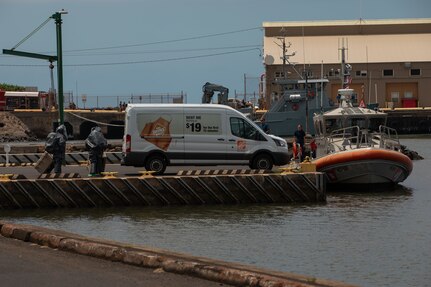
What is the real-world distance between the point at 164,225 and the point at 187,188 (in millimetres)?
2860

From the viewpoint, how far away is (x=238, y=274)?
397 inches

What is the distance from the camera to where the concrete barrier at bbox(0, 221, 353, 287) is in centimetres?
982

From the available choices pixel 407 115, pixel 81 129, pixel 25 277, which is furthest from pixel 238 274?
pixel 407 115

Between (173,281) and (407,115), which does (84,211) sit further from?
(407,115)

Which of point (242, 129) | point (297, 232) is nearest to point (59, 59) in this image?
point (242, 129)

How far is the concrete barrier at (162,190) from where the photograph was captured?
2161 centimetres

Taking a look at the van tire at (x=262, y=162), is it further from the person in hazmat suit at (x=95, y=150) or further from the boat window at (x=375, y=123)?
the person in hazmat suit at (x=95, y=150)

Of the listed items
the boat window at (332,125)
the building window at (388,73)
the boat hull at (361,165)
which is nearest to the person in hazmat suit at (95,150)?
the boat hull at (361,165)

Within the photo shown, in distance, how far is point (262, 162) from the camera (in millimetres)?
26969

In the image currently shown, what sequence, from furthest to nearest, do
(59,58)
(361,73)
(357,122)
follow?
(361,73) < (59,58) < (357,122)

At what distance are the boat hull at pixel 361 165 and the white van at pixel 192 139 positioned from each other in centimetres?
161

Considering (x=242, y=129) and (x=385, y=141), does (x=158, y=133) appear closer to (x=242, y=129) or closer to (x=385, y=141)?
(x=242, y=129)

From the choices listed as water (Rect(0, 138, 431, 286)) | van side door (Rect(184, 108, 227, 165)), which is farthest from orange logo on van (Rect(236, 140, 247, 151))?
water (Rect(0, 138, 431, 286))

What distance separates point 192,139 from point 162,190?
4.51 meters
